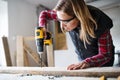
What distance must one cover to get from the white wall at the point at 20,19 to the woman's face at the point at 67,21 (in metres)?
2.95

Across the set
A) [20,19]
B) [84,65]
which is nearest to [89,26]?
[84,65]

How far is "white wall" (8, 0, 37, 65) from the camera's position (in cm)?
403

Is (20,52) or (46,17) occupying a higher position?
(46,17)

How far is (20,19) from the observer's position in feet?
14.0

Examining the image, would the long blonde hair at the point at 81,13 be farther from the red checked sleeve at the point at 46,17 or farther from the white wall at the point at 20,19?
the white wall at the point at 20,19

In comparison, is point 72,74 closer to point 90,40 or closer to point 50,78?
point 50,78

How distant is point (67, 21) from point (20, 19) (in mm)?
3223

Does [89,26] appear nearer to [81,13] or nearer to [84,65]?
[81,13]

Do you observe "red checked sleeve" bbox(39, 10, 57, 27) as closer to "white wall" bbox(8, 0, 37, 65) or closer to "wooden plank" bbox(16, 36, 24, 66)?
"wooden plank" bbox(16, 36, 24, 66)

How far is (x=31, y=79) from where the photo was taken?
41.3 inches

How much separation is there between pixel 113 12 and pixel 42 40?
4.77 ft

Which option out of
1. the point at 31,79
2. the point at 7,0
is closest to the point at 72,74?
the point at 31,79

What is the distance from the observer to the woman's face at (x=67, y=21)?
3.79 ft

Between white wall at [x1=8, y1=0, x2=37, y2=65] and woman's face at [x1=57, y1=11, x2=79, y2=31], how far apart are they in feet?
9.68
